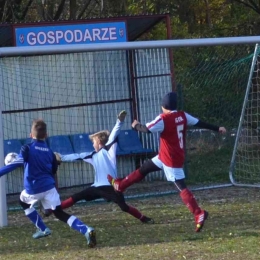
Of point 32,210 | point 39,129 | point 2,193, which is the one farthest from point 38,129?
point 2,193

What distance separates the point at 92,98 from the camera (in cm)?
1464

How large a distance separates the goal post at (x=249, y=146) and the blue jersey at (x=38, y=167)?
18.3 feet

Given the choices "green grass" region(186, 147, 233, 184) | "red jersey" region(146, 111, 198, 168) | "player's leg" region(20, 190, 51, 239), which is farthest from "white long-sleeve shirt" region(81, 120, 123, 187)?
"green grass" region(186, 147, 233, 184)

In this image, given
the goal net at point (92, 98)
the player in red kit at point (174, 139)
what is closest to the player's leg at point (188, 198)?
the player in red kit at point (174, 139)

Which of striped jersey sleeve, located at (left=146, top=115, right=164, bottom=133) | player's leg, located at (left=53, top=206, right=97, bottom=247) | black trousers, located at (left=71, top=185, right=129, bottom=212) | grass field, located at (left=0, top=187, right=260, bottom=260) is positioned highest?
striped jersey sleeve, located at (left=146, top=115, right=164, bottom=133)

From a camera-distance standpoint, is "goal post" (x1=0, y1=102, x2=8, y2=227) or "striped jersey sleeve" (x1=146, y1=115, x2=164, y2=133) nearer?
"striped jersey sleeve" (x1=146, y1=115, x2=164, y2=133)

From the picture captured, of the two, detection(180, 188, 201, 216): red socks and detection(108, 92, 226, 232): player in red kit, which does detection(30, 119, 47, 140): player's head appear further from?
detection(180, 188, 201, 216): red socks

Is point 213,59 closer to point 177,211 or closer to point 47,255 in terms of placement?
point 177,211

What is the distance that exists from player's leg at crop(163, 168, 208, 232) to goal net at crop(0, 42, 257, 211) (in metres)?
3.78

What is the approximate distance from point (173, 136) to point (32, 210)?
197 centimetres

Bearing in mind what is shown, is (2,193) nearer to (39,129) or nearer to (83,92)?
(39,129)

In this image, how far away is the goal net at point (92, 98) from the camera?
1398 cm

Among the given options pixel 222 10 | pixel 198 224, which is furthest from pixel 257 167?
pixel 222 10

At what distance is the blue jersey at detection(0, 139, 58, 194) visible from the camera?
30.3ft
